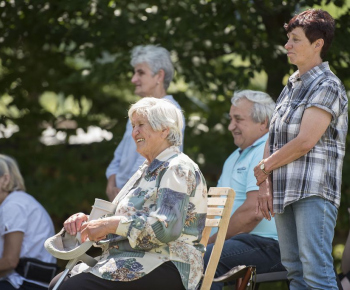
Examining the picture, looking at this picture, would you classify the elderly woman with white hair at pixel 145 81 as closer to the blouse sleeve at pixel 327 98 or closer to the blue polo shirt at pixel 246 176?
the blue polo shirt at pixel 246 176

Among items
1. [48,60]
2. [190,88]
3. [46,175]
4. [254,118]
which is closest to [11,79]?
[48,60]

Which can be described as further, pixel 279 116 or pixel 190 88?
pixel 190 88

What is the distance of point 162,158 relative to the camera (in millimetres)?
3289

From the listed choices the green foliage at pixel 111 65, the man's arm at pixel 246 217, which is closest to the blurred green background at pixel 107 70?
the green foliage at pixel 111 65

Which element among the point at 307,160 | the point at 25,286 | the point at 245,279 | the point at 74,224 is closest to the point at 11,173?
the point at 25,286

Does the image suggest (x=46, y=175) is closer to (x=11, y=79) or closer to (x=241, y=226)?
(x=11, y=79)

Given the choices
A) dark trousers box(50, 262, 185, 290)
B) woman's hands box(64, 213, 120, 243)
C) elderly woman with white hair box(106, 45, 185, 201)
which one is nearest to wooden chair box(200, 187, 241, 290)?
dark trousers box(50, 262, 185, 290)

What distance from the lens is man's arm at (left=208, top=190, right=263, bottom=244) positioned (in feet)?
13.1

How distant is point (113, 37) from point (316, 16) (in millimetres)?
3224

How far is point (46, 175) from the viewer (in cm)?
671

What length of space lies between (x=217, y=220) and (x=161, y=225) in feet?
2.03

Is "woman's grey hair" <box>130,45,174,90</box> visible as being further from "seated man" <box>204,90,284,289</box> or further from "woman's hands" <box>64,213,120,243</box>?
"woman's hands" <box>64,213,120,243</box>

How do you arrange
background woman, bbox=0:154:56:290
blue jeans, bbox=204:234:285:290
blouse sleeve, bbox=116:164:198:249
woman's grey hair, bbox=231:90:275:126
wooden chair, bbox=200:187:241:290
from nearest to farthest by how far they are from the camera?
1. blouse sleeve, bbox=116:164:198:249
2. wooden chair, bbox=200:187:241:290
3. blue jeans, bbox=204:234:285:290
4. woman's grey hair, bbox=231:90:275:126
5. background woman, bbox=0:154:56:290

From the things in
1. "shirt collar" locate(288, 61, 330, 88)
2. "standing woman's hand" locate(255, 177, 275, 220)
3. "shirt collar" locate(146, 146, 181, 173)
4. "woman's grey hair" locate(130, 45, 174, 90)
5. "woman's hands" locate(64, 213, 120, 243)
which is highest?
"shirt collar" locate(288, 61, 330, 88)
